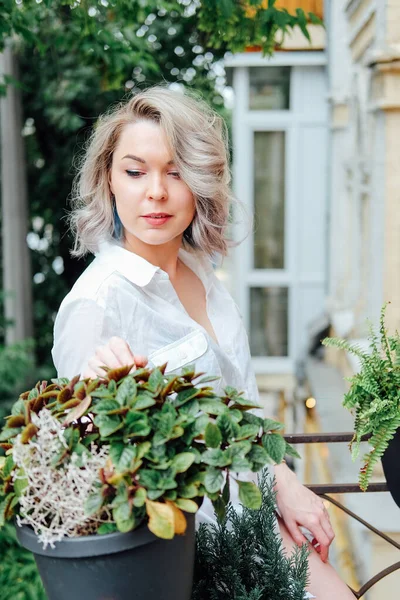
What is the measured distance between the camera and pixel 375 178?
4617mm

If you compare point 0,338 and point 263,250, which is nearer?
point 0,338

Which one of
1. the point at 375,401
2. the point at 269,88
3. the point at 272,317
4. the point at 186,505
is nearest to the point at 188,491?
the point at 186,505

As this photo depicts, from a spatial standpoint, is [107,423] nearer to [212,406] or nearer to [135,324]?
[212,406]

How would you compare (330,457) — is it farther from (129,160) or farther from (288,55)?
(288,55)

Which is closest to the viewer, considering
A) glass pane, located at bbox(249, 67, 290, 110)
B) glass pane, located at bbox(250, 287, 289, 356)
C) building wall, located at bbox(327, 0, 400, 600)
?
building wall, located at bbox(327, 0, 400, 600)

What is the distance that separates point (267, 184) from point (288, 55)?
135cm

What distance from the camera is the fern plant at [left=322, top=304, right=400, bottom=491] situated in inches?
55.1

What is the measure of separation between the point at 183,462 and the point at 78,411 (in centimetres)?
18

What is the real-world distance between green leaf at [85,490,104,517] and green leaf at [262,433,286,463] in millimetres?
271

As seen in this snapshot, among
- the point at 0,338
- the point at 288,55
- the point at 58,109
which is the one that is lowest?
the point at 0,338

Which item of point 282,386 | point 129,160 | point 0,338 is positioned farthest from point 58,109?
point 129,160

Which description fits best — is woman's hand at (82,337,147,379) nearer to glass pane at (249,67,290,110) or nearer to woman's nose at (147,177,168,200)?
woman's nose at (147,177,168,200)

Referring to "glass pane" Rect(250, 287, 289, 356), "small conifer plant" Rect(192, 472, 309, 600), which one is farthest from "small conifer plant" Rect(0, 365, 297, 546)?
"glass pane" Rect(250, 287, 289, 356)

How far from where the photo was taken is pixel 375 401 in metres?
1.40
